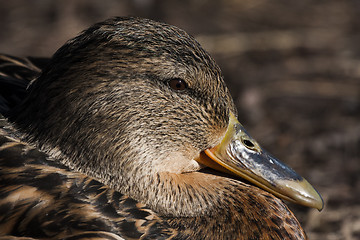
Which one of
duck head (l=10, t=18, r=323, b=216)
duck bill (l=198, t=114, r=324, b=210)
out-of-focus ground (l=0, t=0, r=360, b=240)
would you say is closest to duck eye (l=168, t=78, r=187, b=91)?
duck head (l=10, t=18, r=323, b=216)

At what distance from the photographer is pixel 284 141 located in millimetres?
4555

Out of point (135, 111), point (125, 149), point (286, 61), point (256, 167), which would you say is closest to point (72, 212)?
point (125, 149)

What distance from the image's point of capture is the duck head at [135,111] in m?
2.48

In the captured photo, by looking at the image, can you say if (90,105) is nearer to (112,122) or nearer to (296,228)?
(112,122)

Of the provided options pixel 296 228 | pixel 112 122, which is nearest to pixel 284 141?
pixel 296 228

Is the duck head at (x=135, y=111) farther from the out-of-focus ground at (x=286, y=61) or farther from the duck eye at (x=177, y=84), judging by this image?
the out-of-focus ground at (x=286, y=61)

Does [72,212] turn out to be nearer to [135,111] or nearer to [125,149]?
[125,149]

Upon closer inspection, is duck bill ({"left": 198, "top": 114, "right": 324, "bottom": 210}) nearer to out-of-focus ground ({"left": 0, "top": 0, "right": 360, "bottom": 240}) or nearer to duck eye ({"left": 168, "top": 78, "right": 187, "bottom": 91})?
duck eye ({"left": 168, "top": 78, "right": 187, "bottom": 91})

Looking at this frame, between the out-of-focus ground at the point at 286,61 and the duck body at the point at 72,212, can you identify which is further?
the out-of-focus ground at the point at 286,61

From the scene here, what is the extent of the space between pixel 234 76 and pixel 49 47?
1863 millimetres

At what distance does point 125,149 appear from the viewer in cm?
251

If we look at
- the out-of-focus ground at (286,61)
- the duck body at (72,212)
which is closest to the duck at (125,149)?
the duck body at (72,212)

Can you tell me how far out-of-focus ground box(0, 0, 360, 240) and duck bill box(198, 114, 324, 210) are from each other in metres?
1.15

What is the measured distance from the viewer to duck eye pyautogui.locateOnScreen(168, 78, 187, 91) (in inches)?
101
